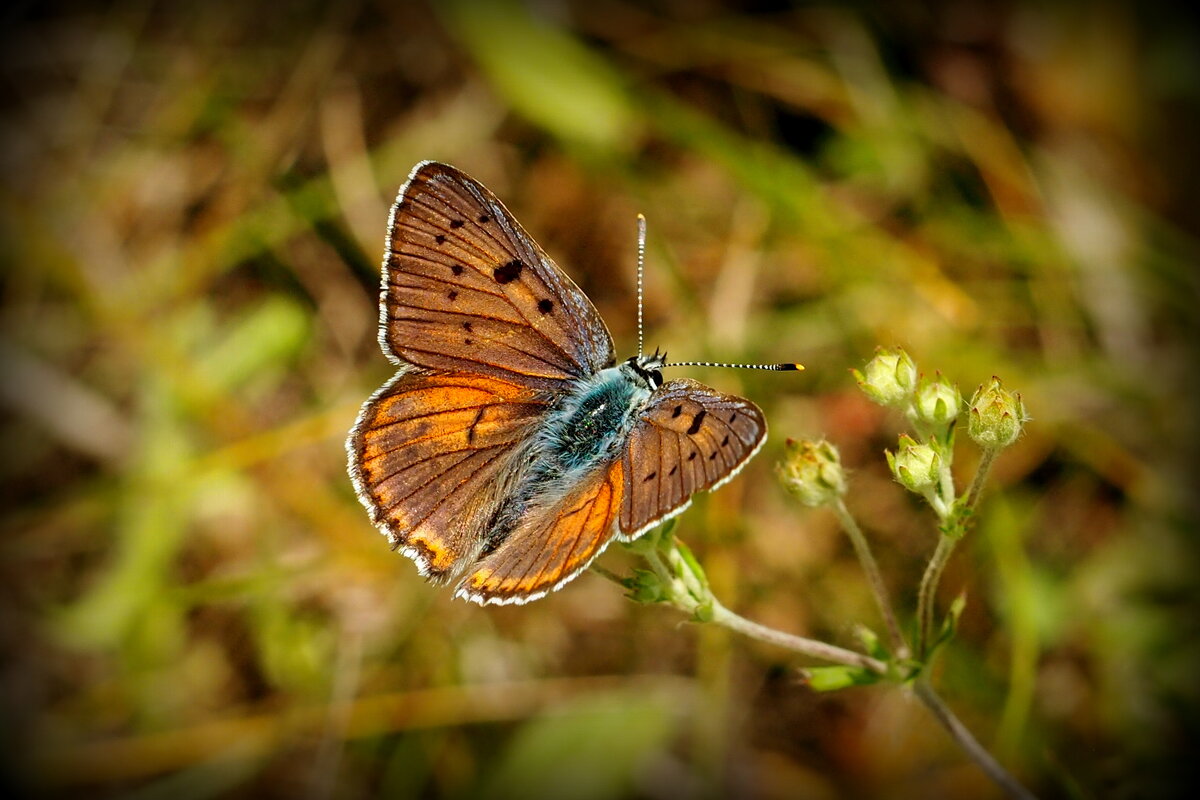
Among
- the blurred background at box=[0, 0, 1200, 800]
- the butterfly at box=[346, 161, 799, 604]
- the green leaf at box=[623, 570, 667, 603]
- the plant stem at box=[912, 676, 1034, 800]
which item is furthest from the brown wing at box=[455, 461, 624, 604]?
the blurred background at box=[0, 0, 1200, 800]

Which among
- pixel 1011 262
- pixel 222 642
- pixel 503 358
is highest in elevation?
pixel 503 358

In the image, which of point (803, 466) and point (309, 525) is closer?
point (803, 466)

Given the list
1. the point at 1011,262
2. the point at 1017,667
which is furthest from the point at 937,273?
the point at 1017,667

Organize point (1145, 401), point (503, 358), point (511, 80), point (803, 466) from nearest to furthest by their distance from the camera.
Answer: point (803, 466) < point (503, 358) < point (1145, 401) < point (511, 80)

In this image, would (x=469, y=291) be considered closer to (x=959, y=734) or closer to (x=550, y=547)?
(x=550, y=547)

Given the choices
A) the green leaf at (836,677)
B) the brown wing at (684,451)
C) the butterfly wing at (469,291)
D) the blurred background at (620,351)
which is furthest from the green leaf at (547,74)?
the green leaf at (836,677)

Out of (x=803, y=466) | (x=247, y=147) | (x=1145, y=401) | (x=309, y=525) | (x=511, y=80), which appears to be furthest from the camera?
(x=247, y=147)

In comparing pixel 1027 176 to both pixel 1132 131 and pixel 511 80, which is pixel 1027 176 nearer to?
pixel 1132 131
